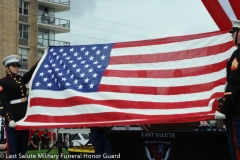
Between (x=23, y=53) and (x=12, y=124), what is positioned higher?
(x=23, y=53)

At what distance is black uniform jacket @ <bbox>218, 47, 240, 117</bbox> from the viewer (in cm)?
503

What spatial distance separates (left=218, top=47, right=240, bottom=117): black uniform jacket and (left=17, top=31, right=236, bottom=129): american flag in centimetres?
55

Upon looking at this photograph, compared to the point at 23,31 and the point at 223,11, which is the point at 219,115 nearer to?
the point at 223,11

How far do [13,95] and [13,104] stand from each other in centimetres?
15

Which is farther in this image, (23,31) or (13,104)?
(23,31)

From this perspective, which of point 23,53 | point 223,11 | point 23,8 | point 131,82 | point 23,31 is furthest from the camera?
point 23,8

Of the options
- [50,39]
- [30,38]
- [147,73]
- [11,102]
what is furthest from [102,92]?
[50,39]

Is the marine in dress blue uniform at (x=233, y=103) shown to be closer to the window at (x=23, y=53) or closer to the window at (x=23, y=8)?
the window at (x=23, y=53)

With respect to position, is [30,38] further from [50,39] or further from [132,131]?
[132,131]

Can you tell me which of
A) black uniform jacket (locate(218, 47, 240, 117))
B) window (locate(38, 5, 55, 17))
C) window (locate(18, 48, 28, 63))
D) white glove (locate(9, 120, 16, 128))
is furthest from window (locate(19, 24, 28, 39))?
black uniform jacket (locate(218, 47, 240, 117))

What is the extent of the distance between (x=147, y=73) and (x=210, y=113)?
49.0 inches

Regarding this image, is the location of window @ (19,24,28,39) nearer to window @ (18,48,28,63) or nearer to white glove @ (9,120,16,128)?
window @ (18,48,28,63)

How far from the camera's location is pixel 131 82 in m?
6.66

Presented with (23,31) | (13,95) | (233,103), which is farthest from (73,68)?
(23,31)
